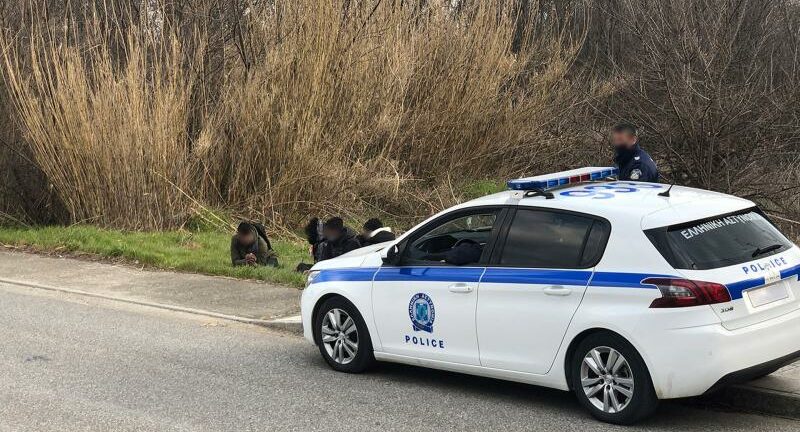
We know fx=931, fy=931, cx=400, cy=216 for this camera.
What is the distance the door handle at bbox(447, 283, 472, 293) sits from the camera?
21.0 ft

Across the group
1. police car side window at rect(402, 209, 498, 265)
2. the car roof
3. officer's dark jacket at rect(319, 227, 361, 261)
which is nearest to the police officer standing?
the car roof

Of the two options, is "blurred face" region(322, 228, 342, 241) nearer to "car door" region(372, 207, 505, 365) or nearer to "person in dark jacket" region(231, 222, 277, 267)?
"person in dark jacket" region(231, 222, 277, 267)

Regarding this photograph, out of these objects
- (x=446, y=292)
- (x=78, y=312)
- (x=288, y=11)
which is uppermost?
(x=288, y=11)

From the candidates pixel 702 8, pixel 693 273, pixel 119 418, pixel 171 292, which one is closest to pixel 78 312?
pixel 171 292

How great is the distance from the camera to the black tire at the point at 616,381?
18.2ft

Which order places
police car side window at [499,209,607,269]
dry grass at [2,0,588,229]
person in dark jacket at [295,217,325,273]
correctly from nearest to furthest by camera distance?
police car side window at [499,209,607,269] → person in dark jacket at [295,217,325,273] → dry grass at [2,0,588,229]

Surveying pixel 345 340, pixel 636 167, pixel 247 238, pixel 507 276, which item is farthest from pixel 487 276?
pixel 247 238

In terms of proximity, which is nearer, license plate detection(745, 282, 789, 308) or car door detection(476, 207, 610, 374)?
license plate detection(745, 282, 789, 308)

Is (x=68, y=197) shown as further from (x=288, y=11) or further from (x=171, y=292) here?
(x=171, y=292)

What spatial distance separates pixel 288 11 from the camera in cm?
1540

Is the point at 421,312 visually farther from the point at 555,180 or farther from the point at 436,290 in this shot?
the point at 555,180

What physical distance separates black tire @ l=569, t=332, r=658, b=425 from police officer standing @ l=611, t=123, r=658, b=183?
2.76 metres

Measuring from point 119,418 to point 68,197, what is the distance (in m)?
10.4

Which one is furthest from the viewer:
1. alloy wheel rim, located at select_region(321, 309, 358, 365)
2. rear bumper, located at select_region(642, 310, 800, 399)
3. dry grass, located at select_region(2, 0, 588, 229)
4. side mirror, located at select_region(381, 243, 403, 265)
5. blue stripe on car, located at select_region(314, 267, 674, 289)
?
dry grass, located at select_region(2, 0, 588, 229)
